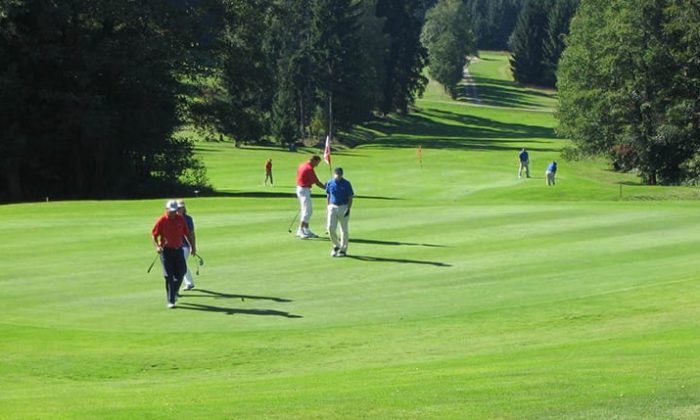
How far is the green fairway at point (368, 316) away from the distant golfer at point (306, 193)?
632 millimetres

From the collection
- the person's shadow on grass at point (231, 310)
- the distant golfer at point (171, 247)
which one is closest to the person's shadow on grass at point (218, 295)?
the person's shadow on grass at point (231, 310)

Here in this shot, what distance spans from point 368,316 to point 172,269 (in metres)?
3.98

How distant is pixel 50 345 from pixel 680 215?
73.3 ft

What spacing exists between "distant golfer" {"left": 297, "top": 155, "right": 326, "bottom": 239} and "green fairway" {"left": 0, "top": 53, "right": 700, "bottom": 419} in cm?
63

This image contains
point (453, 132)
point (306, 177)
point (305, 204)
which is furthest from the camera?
point (453, 132)

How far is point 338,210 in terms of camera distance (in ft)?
90.2

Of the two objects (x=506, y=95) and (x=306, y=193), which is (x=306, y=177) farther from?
(x=506, y=95)

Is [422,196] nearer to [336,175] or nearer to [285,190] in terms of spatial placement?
[285,190]

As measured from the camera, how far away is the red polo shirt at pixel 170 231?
21.8m

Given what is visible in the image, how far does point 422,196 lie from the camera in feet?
206

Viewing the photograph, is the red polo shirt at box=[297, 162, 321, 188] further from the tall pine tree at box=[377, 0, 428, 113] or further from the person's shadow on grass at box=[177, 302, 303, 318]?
the tall pine tree at box=[377, 0, 428, 113]

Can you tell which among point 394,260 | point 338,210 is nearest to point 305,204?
point 338,210

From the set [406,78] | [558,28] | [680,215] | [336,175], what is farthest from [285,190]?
[558,28]

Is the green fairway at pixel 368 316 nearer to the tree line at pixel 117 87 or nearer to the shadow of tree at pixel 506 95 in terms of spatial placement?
the tree line at pixel 117 87
